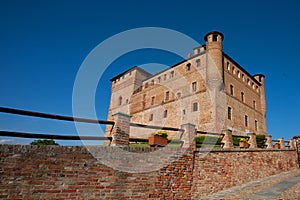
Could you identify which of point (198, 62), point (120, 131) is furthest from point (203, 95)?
A: point (120, 131)

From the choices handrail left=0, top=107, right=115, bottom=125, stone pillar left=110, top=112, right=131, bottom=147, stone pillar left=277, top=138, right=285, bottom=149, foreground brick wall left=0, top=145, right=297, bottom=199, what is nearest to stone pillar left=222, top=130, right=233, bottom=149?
foreground brick wall left=0, top=145, right=297, bottom=199

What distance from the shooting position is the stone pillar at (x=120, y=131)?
204 inches

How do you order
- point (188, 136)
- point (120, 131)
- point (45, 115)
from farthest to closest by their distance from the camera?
point (188, 136)
point (120, 131)
point (45, 115)

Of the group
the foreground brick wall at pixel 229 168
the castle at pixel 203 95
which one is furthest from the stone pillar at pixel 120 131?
the castle at pixel 203 95

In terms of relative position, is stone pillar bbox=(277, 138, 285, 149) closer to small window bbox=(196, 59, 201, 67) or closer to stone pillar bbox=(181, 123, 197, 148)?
stone pillar bbox=(181, 123, 197, 148)

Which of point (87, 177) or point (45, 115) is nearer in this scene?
point (45, 115)

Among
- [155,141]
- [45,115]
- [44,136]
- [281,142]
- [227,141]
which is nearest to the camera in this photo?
[44,136]

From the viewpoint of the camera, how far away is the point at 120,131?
17.5 feet

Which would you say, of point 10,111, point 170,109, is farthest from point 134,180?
point 170,109

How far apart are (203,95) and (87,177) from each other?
62.2 ft

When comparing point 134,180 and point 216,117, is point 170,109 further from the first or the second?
point 134,180

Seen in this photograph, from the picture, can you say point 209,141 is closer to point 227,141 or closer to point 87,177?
point 227,141

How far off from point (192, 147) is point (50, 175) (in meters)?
4.48

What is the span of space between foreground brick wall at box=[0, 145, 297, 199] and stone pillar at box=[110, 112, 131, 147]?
506 mm
